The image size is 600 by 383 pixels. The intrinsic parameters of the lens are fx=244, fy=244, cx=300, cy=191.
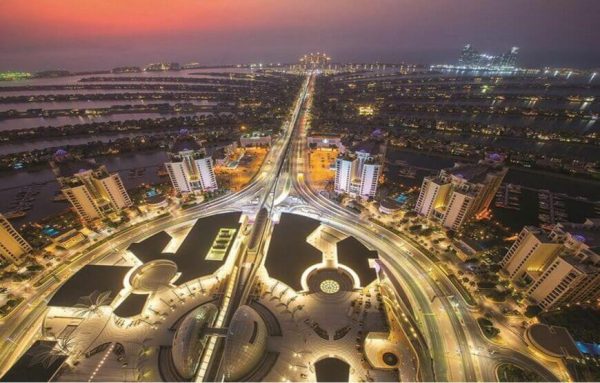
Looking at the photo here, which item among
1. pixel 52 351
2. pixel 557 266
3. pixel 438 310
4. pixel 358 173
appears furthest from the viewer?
pixel 358 173

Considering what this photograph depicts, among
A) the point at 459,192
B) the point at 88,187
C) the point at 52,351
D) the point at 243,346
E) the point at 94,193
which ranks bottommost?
the point at 52,351

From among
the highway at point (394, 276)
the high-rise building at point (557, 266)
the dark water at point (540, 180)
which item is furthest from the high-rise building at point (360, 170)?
the high-rise building at point (557, 266)

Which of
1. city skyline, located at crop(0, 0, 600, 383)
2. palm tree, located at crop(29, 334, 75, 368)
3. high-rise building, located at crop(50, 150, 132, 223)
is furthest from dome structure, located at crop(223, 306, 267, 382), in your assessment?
high-rise building, located at crop(50, 150, 132, 223)

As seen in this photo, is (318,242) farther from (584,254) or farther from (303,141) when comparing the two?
(303,141)

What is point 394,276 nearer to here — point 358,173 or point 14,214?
point 358,173

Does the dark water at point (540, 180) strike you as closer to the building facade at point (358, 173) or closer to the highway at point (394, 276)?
the building facade at point (358, 173)

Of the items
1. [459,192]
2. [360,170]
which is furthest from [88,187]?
[459,192]
